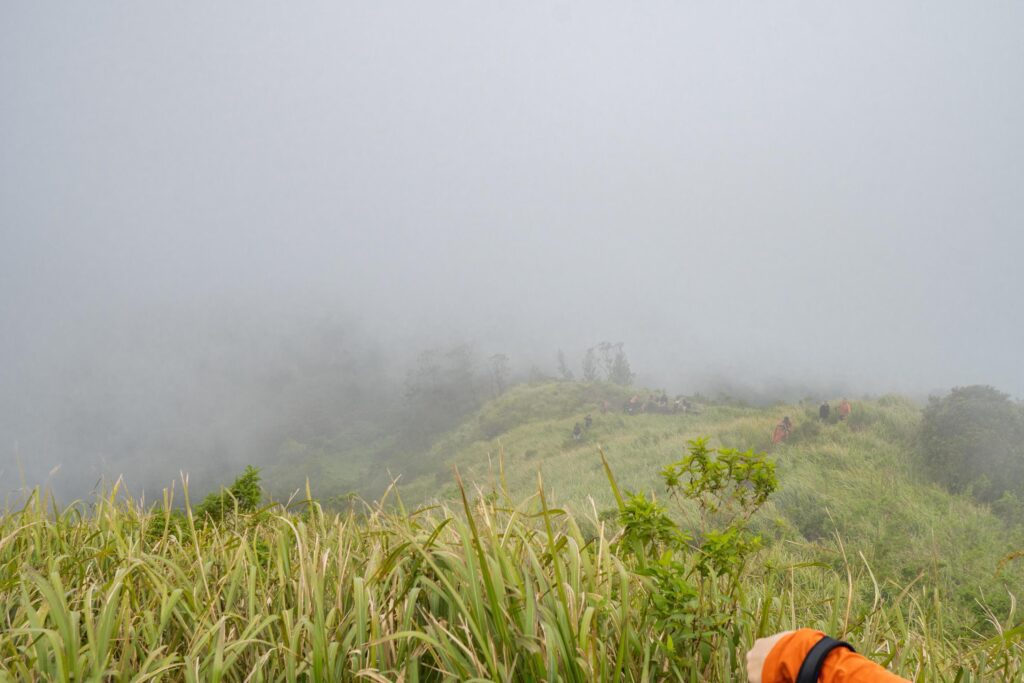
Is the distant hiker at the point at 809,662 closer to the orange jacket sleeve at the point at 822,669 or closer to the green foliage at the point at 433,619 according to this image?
the orange jacket sleeve at the point at 822,669

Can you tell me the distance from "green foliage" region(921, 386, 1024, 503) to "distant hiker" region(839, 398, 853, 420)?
2.88m

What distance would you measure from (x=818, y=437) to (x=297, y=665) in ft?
51.8

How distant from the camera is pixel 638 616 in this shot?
7.87 ft

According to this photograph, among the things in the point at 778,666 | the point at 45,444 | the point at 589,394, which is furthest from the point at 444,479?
the point at 45,444

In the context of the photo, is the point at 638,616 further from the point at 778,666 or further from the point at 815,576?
the point at 815,576

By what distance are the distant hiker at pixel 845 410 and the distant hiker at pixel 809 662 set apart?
55.7ft

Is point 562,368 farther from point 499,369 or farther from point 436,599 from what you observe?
point 436,599

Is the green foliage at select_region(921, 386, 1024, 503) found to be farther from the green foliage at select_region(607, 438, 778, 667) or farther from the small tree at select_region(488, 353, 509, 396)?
the small tree at select_region(488, 353, 509, 396)

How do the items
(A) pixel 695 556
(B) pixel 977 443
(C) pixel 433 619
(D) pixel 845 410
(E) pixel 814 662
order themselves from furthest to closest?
(D) pixel 845 410
(B) pixel 977 443
(A) pixel 695 556
(C) pixel 433 619
(E) pixel 814 662

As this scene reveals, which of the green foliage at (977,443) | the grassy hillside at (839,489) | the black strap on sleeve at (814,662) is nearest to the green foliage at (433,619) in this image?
the grassy hillside at (839,489)

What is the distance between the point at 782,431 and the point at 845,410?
2285 mm

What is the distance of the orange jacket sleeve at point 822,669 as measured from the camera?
4.01 feet

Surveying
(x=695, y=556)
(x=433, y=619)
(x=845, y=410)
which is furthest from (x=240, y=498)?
(x=845, y=410)

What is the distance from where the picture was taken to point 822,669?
50.1 inches
